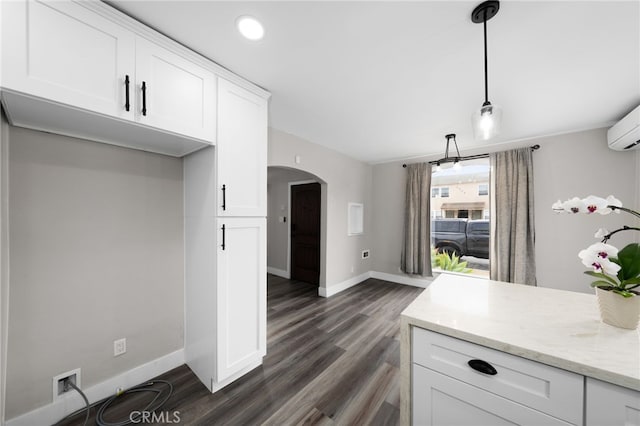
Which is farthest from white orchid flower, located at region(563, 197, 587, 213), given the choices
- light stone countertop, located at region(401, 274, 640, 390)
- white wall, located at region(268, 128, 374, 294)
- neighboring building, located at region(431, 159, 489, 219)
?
neighboring building, located at region(431, 159, 489, 219)

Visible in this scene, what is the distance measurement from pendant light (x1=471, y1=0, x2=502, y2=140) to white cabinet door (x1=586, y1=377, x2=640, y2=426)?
52.8 inches

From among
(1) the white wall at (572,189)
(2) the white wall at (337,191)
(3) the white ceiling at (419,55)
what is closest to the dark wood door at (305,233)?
(2) the white wall at (337,191)

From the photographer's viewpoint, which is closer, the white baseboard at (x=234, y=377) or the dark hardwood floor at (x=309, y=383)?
the dark hardwood floor at (x=309, y=383)

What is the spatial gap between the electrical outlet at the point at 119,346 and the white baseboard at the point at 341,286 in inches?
107

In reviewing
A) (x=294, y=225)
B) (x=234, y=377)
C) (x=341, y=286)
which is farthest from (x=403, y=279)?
(x=234, y=377)

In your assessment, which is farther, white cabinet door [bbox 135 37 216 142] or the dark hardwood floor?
the dark hardwood floor

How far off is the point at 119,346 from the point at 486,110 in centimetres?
314

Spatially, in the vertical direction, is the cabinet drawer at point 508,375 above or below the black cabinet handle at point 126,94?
below

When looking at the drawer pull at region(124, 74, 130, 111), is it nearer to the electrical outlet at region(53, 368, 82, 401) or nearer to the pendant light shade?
the electrical outlet at region(53, 368, 82, 401)

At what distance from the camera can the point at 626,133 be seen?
2408mm

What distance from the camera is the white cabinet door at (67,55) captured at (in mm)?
1019

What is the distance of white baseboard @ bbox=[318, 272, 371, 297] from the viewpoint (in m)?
3.98

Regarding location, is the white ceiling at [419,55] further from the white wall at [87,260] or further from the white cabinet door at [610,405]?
the white cabinet door at [610,405]

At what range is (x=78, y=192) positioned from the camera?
1611mm
